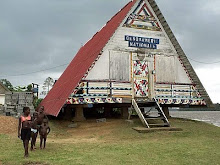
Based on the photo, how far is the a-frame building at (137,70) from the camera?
47.8ft

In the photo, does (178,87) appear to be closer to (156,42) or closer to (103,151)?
(156,42)

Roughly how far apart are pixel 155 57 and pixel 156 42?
37.2 inches

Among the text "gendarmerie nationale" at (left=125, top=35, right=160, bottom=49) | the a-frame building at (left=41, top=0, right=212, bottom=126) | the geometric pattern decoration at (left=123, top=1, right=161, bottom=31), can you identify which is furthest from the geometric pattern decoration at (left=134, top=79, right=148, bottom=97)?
Result: the geometric pattern decoration at (left=123, top=1, right=161, bottom=31)

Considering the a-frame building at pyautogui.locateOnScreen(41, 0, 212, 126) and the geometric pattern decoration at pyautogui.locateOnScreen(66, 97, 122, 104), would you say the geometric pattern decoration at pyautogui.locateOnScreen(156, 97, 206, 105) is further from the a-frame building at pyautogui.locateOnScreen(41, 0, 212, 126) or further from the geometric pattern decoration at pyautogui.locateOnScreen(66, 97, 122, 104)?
the geometric pattern decoration at pyautogui.locateOnScreen(66, 97, 122, 104)

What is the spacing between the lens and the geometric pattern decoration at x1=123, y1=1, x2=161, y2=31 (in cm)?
1549

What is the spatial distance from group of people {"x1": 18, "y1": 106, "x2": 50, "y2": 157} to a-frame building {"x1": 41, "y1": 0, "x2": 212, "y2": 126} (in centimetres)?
464

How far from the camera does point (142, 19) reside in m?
15.8

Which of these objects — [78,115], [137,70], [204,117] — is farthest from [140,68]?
[204,117]

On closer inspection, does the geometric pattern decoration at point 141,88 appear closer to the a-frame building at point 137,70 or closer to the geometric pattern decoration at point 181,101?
the a-frame building at point 137,70

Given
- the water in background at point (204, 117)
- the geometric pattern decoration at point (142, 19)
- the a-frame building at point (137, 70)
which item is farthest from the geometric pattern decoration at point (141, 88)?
the water in background at point (204, 117)

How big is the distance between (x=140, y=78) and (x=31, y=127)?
8.90 m

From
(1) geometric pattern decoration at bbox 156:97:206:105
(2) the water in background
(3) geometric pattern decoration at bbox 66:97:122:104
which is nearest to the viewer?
(3) geometric pattern decoration at bbox 66:97:122:104

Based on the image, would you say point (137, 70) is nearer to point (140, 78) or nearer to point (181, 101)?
point (140, 78)

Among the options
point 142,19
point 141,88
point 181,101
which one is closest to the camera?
point 141,88
